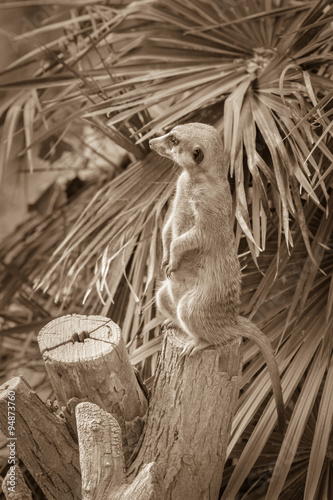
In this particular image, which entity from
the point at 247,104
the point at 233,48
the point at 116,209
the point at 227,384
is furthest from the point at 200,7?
the point at 227,384

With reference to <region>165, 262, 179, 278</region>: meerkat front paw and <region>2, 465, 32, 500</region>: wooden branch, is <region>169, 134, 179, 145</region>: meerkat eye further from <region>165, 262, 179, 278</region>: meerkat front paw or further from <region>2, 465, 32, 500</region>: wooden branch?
<region>2, 465, 32, 500</region>: wooden branch

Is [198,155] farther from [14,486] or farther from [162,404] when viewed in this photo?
[14,486]

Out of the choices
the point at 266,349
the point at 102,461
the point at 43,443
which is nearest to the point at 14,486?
the point at 43,443

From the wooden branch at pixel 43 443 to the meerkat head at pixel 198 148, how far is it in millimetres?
687

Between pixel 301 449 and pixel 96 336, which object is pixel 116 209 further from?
pixel 301 449

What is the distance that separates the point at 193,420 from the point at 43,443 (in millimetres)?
386

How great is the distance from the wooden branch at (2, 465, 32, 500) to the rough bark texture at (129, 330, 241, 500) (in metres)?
0.29

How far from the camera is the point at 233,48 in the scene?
258 centimetres

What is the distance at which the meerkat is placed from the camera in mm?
1663

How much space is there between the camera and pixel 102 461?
5.38ft

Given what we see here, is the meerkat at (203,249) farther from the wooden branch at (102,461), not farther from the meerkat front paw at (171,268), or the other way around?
the wooden branch at (102,461)

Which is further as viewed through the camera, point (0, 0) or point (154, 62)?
point (0, 0)

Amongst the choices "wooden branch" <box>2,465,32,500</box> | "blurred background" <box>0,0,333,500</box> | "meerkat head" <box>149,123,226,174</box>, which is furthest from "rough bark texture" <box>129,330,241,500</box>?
"meerkat head" <box>149,123,226,174</box>

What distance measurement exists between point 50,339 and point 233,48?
137 cm
